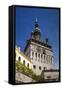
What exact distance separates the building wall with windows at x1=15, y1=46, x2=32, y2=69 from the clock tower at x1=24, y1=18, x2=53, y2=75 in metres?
0.02

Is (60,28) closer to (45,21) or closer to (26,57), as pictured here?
(45,21)

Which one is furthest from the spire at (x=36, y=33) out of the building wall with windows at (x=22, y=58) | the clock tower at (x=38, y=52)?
the building wall with windows at (x=22, y=58)

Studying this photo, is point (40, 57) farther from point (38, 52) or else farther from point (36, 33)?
point (36, 33)

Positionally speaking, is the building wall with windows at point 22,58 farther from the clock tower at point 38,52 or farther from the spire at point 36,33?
the spire at point 36,33

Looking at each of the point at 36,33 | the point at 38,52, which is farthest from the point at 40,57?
the point at 36,33

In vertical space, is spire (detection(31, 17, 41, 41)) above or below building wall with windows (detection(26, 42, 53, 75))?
above

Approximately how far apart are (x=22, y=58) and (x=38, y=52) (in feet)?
0.35

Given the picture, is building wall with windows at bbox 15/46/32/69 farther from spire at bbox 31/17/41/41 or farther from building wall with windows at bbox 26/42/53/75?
spire at bbox 31/17/41/41

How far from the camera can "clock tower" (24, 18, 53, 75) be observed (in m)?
1.48

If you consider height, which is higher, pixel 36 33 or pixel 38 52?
pixel 36 33

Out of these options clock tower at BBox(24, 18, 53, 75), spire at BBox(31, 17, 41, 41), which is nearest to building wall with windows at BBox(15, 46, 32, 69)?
clock tower at BBox(24, 18, 53, 75)

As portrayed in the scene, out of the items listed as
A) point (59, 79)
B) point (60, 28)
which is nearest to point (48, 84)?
point (59, 79)

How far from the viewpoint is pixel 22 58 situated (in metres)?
1.46
